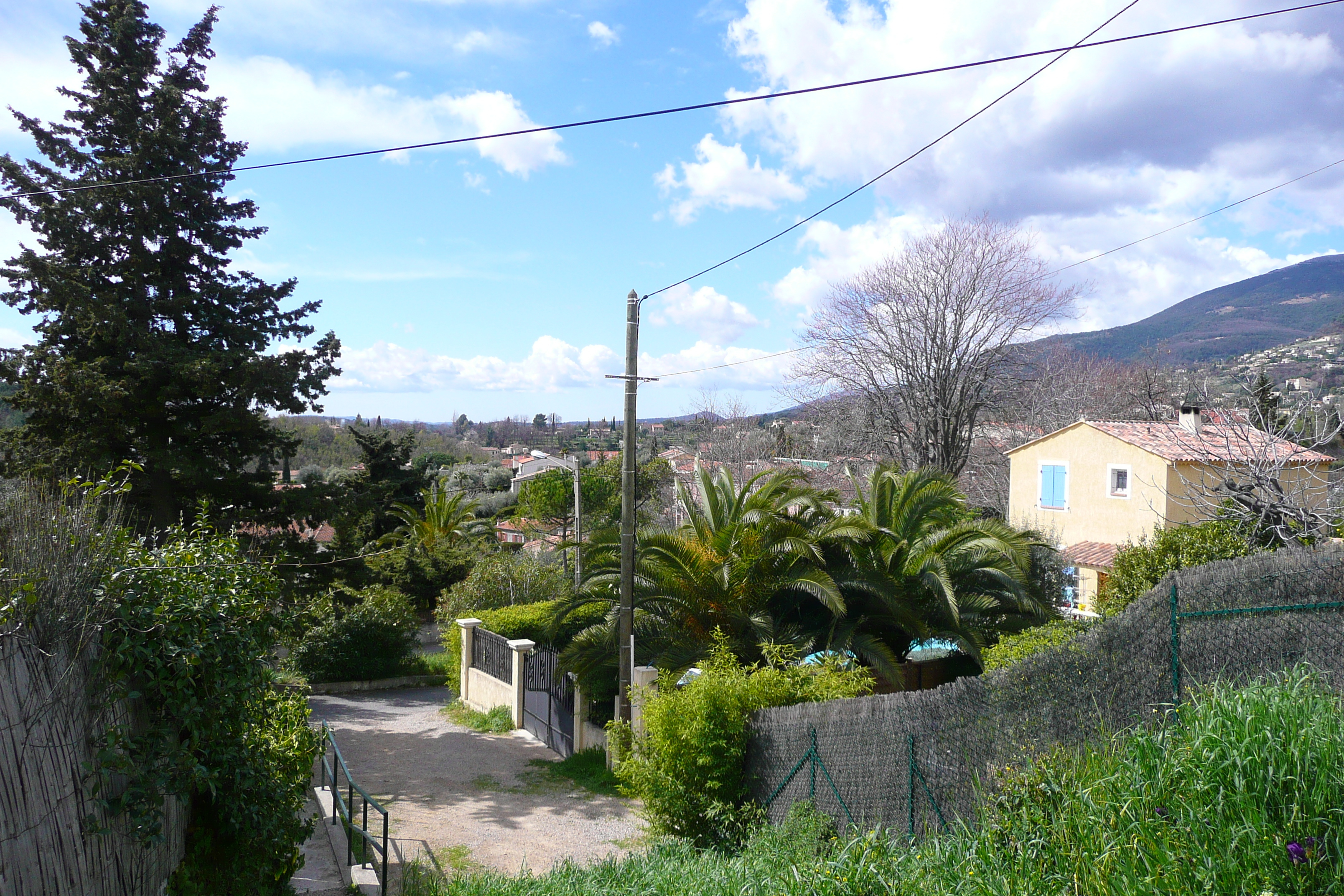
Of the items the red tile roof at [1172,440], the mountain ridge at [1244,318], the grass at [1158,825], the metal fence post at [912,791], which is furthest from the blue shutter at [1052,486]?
the mountain ridge at [1244,318]

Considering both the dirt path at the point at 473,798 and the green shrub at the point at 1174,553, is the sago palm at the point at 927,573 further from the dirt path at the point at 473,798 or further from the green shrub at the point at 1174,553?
the dirt path at the point at 473,798

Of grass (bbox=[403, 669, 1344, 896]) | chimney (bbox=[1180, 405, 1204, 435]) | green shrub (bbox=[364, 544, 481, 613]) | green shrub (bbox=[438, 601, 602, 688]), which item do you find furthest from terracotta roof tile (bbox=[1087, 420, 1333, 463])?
green shrub (bbox=[364, 544, 481, 613])

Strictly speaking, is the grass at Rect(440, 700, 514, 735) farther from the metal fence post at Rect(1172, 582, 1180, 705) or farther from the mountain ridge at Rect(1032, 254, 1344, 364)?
the mountain ridge at Rect(1032, 254, 1344, 364)

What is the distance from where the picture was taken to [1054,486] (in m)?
24.6

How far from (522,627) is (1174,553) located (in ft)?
40.5

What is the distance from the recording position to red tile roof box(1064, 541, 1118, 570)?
21547 millimetres

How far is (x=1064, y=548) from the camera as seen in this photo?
76.1 ft

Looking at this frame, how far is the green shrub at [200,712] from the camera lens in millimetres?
3951

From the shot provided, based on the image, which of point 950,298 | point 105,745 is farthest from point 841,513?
point 950,298

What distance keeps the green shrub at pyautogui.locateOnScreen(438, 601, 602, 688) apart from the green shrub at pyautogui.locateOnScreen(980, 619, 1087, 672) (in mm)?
8376

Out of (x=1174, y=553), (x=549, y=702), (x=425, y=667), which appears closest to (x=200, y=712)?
(x=549, y=702)

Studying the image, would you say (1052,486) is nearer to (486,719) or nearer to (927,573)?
(927,573)

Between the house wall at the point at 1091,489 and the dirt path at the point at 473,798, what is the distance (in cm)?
1596

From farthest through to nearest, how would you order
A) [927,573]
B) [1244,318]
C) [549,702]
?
1. [1244,318]
2. [549,702]
3. [927,573]
